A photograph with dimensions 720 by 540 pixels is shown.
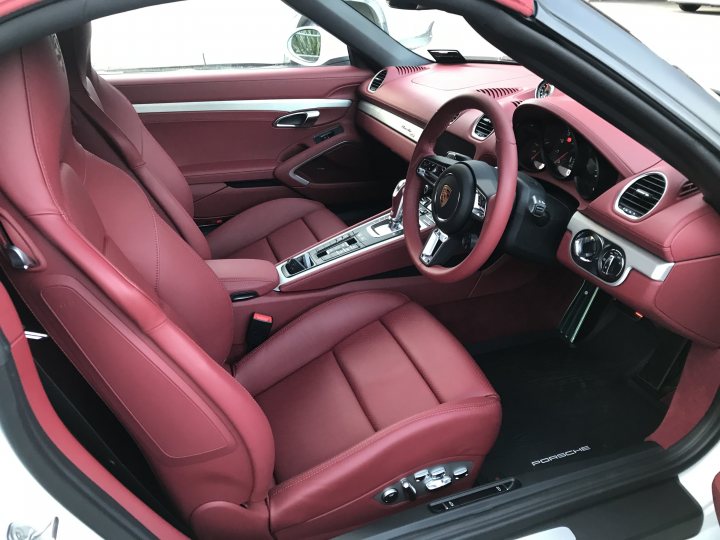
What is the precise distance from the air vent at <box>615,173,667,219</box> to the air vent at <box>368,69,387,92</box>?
157cm

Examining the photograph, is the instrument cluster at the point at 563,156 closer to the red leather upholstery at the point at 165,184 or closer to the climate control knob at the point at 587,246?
the climate control knob at the point at 587,246

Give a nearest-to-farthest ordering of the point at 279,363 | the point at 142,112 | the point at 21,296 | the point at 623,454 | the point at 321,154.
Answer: the point at 21,296, the point at 623,454, the point at 279,363, the point at 142,112, the point at 321,154

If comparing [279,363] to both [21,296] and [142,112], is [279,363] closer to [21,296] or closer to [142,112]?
[21,296]

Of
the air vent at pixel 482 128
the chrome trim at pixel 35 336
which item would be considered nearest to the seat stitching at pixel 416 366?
the air vent at pixel 482 128

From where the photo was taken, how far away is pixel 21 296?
99 cm

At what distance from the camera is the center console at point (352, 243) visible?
1.88 metres

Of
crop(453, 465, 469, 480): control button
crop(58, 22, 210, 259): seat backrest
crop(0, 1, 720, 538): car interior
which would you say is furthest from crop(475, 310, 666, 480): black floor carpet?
crop(58, 22, 210, 259): seat backrest

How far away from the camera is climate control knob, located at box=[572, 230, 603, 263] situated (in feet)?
4.90

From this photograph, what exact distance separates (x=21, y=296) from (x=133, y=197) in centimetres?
38

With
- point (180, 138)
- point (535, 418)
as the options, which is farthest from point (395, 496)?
point (180, 138)

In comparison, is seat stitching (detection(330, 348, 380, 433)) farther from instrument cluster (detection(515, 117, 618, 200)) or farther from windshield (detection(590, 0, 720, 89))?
windshield (detection(590, 0, 720, 89))

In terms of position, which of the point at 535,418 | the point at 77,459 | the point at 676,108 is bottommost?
the point at 535,418

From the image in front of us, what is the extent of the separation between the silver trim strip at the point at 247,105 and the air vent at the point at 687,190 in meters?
1.82

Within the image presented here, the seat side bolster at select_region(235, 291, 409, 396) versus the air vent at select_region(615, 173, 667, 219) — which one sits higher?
the air vent at select_region(615, 173, 667, 219)
